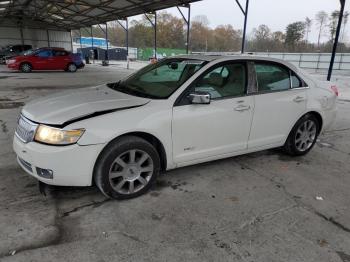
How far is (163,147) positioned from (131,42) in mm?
79878

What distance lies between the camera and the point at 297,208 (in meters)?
3.14

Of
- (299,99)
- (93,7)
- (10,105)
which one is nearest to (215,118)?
(299,99)

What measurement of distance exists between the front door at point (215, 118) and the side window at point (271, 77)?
0.84 ft

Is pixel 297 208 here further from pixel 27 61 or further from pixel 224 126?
pixel 27 61

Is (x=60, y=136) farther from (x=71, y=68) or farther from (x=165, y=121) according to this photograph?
(x=71, y=68)

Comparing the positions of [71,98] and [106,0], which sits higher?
[106,0]

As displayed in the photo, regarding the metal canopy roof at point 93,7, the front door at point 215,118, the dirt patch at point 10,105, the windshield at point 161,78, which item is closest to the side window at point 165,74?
the windshield at point 161,78

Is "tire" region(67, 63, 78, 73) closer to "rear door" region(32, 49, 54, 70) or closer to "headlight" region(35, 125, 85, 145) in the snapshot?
"rear door" region(32, 49, 54, 70)

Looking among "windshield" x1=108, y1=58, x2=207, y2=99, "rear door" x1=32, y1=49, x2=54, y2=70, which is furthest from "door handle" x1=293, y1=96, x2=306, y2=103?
"rear door" x1=32, y1=49, x2=54, y2=70

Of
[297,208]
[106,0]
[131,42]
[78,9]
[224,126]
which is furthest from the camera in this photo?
[131,42]

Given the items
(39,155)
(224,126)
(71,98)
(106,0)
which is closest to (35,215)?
(39,155)

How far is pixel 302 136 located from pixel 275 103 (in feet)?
2.98

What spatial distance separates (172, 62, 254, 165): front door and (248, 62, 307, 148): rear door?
0.18m

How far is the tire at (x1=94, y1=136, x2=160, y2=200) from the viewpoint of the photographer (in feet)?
9.71
